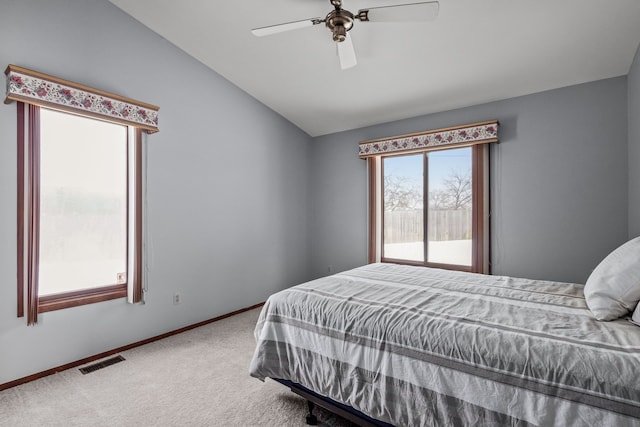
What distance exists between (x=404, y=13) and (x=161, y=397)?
3000 mm

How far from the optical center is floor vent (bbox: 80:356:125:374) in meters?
2.39

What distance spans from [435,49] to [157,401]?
11.8 feet

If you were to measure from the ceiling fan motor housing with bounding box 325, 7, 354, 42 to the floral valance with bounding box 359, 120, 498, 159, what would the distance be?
2018 millimetres

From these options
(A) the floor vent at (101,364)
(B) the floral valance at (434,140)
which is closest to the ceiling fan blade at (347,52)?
(B) the floral valance at (434,140)

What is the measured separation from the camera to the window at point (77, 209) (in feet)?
→ 7.42

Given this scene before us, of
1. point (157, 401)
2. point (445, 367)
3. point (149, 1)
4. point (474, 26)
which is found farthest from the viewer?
point (149, 1)

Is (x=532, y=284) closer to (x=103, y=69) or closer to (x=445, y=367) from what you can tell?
(x=445, y=367)

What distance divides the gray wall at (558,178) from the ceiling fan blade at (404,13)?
1996 mm

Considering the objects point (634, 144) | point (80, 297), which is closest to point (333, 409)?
point (80, 297)

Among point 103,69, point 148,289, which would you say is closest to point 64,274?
point 148,289

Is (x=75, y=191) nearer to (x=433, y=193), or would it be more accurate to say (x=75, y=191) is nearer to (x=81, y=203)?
(x=81, y=203)

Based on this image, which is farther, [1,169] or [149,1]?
[149,1]

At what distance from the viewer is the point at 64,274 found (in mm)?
2490

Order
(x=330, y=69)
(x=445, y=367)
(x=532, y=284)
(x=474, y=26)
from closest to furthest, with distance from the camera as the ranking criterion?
(x=445, y=367)
(x=532, y=284)
(x=474, y=26)
(x=330, y=69)
